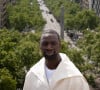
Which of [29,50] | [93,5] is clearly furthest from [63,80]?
[93,5]

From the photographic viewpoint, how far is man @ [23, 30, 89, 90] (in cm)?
293

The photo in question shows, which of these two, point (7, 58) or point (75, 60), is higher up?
point (7, 58)

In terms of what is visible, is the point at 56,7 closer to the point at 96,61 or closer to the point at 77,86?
the point at 96,61

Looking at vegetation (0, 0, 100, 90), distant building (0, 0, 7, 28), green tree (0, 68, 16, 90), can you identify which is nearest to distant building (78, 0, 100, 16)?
vegetation (0, 0, 100, 90)

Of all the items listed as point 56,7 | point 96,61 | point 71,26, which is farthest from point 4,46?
point 56,7

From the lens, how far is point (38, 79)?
3.01 metres

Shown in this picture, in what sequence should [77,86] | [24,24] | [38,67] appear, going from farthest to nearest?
[24,24], [38,67], [77,86]

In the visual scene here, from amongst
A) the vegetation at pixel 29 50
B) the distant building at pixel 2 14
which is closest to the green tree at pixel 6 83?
the vegetation at pixel 29 50

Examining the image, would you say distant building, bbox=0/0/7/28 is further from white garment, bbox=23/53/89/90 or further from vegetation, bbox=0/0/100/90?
white garment, bbox=23/53/89/90

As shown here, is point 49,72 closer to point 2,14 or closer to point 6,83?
point 6,83

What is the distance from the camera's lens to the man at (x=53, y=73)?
2.93 meters

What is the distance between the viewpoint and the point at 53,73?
298 centimetres

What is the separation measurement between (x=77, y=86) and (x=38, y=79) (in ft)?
1.02

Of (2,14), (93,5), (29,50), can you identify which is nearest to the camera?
(29,50)
